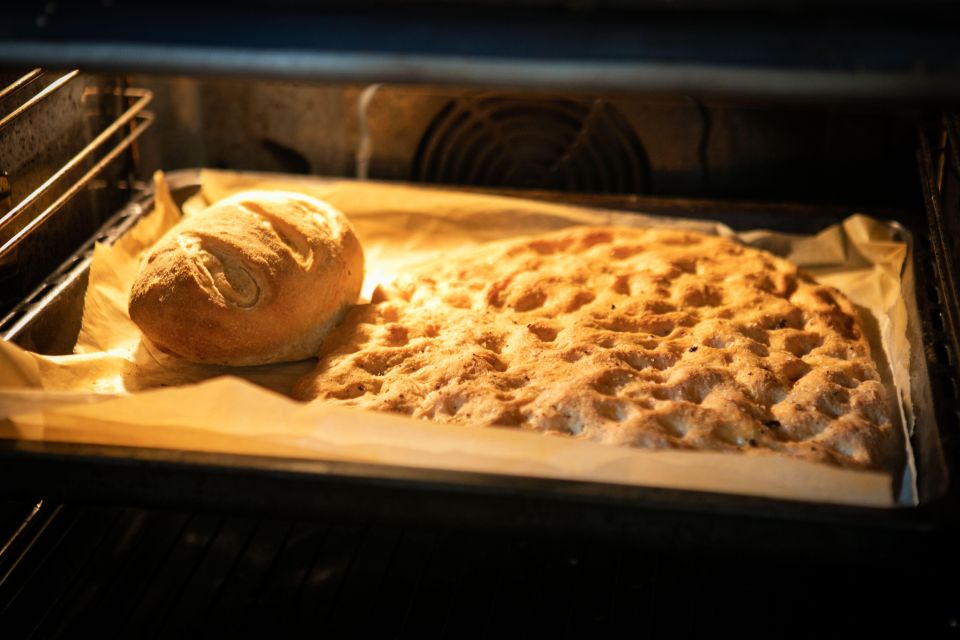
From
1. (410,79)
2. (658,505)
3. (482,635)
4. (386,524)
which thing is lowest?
(482,635)

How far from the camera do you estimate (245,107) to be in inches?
97.2

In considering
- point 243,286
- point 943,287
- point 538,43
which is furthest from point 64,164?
point 943,287

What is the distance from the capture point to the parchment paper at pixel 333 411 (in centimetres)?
135

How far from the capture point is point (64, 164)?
2.08 m

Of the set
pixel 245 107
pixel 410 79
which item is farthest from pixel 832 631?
pixel 245 107

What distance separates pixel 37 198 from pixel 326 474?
87 centimetres

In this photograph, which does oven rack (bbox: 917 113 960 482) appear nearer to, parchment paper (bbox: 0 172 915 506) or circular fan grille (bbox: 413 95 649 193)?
parchment paper (bbox: 0 172 915 506)

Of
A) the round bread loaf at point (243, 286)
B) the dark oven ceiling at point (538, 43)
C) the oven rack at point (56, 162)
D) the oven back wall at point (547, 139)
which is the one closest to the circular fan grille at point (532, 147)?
the oven back wall at point (547, 139)

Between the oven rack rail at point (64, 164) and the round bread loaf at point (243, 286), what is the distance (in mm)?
232

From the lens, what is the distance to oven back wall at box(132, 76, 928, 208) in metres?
2.32

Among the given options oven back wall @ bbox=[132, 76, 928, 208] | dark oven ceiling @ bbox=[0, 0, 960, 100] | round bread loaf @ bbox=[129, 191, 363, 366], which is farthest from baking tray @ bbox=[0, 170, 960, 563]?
oven back wall @ bbox=[132, 76, 928, 208]

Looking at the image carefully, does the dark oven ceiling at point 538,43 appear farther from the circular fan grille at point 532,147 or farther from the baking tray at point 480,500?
the circular fan grille at point 532,147

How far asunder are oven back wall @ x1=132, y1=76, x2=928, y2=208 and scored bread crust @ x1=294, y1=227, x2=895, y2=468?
0.29 metres

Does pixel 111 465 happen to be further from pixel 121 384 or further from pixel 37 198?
pixel 37 198
